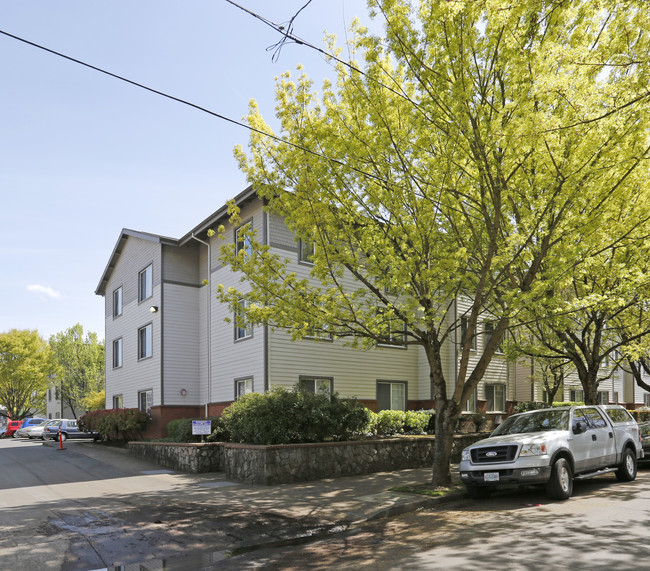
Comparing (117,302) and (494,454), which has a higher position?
(117,302)

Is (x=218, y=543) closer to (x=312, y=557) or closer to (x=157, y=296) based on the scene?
(x=312, y=557)

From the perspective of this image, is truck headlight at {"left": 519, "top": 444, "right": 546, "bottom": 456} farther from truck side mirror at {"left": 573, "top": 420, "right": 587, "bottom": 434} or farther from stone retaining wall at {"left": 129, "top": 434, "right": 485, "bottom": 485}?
stone retaining wall at {"left": 129, "top": 434, "right": 485, "bottom": 485}

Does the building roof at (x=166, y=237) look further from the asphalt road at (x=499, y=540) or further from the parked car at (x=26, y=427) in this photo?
the parked car at (x=26, y=427)

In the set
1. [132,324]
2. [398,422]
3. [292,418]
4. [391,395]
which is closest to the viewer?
[292,418]

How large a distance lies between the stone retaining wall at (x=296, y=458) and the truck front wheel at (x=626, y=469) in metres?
5.39

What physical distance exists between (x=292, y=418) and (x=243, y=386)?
22.7ft

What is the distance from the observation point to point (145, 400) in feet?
85.6

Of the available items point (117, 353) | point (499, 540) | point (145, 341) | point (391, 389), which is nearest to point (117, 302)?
point (117, 353)

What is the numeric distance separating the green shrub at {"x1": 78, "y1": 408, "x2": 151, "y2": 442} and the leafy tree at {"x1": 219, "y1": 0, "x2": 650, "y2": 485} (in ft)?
40.8

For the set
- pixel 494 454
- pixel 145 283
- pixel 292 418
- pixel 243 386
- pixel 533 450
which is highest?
pixel 145 283

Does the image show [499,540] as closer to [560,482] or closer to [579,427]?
[560,482]

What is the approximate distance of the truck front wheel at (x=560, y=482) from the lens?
35.1ft

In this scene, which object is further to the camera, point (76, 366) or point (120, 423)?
point (76, 366)

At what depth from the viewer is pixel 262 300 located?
13.3m
